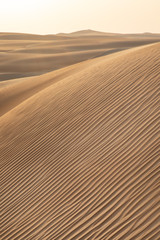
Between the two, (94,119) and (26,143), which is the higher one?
(94,119)

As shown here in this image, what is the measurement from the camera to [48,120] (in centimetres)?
851

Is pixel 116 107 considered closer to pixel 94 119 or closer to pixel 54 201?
pixel 94 119

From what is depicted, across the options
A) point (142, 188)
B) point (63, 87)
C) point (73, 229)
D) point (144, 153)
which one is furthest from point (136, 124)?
point (63, 87)

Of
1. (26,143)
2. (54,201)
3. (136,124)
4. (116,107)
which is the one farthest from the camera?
(26,143)

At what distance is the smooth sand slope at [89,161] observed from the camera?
183 inches

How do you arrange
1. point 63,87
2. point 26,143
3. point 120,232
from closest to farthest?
point 120,232 → point 26,143 → point 63,87

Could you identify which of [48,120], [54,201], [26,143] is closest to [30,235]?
[54,201]

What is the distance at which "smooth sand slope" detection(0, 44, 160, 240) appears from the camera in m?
4.66

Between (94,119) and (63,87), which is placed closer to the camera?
(94,119)

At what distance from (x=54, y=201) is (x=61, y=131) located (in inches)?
90.7

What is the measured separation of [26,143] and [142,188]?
3.87 m

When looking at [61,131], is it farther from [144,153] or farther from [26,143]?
[144,153]

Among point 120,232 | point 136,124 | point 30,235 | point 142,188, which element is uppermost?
point 136,124

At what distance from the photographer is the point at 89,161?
6.09m
